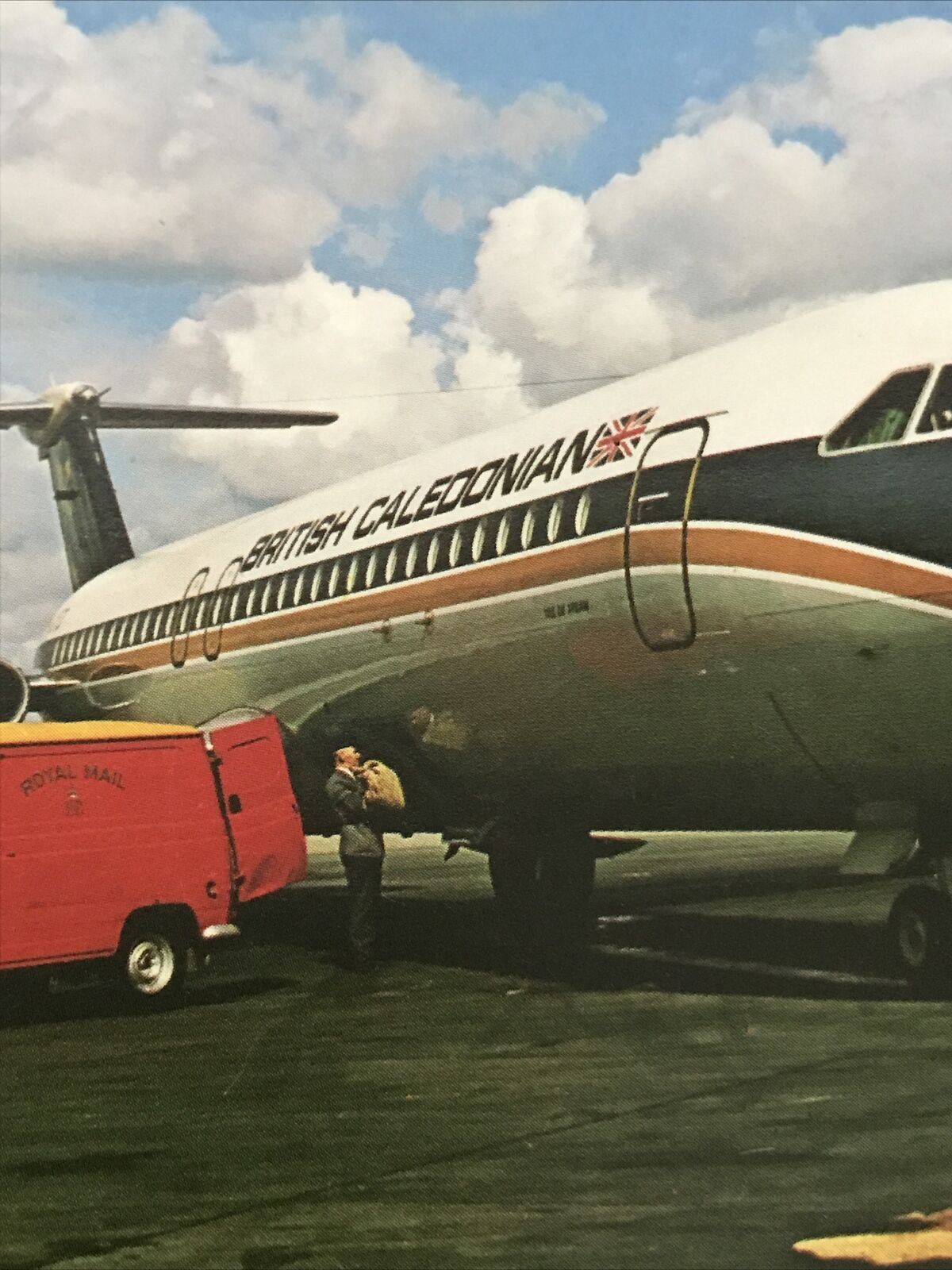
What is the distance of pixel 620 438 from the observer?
11953 mm

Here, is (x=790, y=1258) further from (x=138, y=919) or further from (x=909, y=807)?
(x=138, y=919)

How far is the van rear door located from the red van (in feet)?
0.12

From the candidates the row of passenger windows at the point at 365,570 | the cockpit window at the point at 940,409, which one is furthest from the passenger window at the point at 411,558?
the cockpit window at the point at 940,409

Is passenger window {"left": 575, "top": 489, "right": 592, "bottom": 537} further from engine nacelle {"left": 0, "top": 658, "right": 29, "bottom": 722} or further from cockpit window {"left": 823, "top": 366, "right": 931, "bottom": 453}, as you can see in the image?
engine nacelle {"left": 0, "top": 658, "right": 29, "bottom": 722}

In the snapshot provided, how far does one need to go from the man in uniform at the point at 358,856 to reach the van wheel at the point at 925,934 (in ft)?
14.8

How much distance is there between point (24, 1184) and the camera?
686 cm

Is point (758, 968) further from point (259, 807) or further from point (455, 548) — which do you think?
point (259, 807)

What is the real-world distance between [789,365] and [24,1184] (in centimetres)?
673

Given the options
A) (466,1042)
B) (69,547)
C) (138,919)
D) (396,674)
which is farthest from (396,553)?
(69,547)

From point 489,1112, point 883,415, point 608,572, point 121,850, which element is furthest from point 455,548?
point 489,1112

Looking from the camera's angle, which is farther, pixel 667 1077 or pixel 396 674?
pixel 396 674

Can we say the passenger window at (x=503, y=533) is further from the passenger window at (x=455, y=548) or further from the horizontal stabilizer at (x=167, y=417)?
the horizontal stabilizer at (x=167, y=417)

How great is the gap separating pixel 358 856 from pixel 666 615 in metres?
3.84

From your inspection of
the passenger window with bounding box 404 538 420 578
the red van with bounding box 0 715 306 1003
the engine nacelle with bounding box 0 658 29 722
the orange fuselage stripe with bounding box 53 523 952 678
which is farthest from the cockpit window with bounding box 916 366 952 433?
the engine nacelle with bounding box 0 658 29 722
